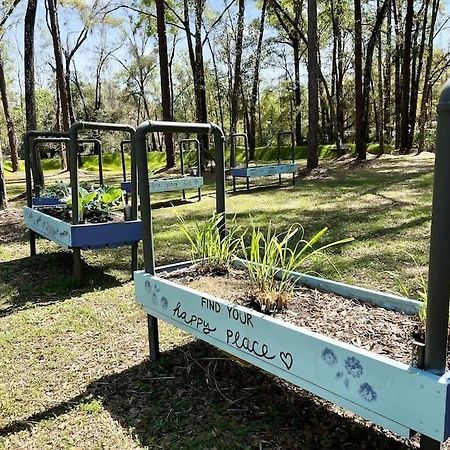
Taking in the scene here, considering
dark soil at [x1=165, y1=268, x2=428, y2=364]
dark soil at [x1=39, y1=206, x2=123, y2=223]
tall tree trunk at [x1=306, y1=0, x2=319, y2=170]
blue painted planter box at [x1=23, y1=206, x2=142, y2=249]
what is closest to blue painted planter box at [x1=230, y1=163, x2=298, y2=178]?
tall tree trunk at [x1=306, y1=0, x2=319, y2=170]

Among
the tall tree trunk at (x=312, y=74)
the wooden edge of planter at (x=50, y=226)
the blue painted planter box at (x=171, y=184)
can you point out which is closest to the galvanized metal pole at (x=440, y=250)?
the wooden edge of planter at (x=50, y=226)

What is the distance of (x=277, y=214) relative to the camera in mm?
6742

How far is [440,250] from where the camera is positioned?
50.7 inches

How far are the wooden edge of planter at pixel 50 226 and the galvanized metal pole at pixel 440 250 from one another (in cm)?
308

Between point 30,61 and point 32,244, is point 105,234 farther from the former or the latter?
point 30,61

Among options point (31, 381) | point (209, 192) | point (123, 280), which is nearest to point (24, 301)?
point (123, 280)

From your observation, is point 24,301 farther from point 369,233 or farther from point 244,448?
point 369,233

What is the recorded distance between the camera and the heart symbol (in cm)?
176

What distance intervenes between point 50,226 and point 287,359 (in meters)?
3.16

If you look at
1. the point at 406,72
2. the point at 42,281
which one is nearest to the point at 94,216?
the point at 42,281

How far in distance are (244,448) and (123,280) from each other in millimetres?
2487

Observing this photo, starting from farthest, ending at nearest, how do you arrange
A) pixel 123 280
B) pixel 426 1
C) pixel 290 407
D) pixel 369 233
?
1. pixel 426 1
2. pixel 369 233
3. pixel 123 280
4. pixel 290 407

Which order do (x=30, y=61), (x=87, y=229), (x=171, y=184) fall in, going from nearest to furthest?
(x=87, y=229)
(x=171, y=184)
(x=30, y=61)

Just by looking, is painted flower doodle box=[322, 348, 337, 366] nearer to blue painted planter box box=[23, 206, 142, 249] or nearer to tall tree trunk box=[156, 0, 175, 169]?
blue painted planter box box=[23, 206, 142, 249]
